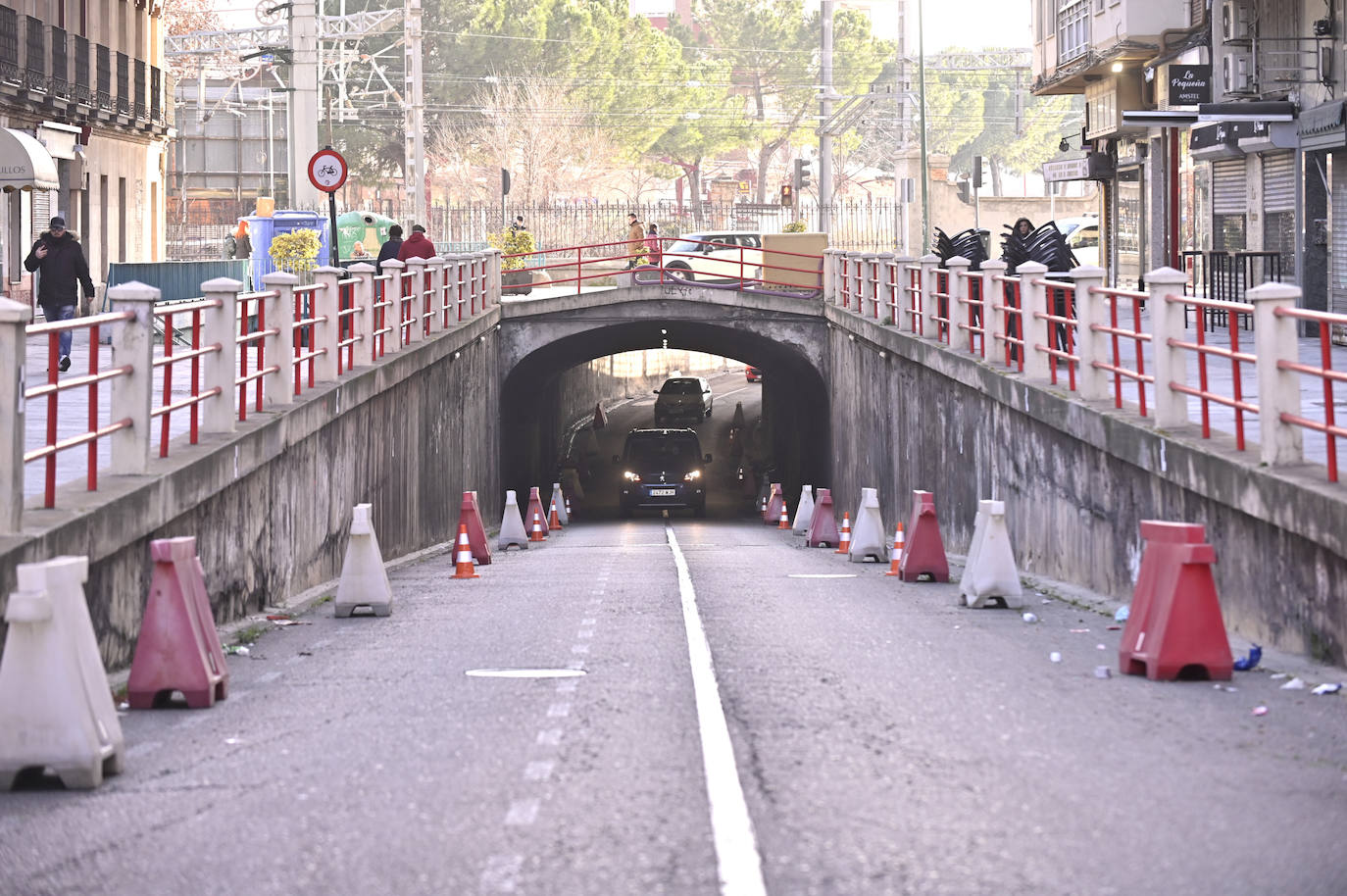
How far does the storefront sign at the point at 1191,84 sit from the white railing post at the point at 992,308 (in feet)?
44.6

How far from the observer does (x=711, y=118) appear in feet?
331

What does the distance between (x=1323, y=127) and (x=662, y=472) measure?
20.1 metres

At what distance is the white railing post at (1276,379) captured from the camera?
10.3m

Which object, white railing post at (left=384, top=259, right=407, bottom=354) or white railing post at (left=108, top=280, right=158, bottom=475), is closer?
white railing post at (left=108, top=280, right=158, bottom=475)

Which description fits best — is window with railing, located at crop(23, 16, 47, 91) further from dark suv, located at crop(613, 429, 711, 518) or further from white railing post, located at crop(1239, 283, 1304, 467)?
white railing post, located at crop(1239, 283, 1304, 467)

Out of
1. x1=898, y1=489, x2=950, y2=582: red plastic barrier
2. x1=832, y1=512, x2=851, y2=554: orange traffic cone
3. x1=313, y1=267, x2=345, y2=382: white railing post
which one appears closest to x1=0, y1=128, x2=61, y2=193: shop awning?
x1=313, y1=267, x2=345, y2=382: white railing post

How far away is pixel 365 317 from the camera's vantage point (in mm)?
19422

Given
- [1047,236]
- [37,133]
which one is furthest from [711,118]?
[1047,236]

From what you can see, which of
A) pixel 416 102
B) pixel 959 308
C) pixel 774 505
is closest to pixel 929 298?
pixel 959 308

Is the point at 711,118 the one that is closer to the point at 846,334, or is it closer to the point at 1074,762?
the point at 846,334

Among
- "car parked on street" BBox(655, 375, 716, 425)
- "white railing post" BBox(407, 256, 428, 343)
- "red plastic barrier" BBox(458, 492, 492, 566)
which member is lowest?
"red plastic barrier" BBox(458, 492, 492, 566)

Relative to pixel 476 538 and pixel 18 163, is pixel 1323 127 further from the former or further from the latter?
pixel 18 163

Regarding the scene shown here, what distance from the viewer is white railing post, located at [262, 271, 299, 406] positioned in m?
15.0

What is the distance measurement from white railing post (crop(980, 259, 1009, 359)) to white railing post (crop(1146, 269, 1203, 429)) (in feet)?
19.6
